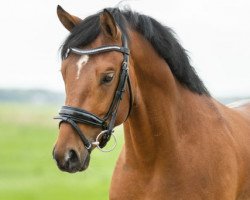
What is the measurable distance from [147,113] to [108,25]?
3.17 feet

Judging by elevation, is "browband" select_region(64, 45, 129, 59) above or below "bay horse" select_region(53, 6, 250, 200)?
above

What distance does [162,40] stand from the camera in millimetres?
6414

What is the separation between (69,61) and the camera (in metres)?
5.62

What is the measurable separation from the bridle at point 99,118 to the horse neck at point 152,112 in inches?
11.8

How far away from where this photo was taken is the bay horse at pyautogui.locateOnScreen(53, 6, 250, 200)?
18.1 feet

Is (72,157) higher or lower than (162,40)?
lower

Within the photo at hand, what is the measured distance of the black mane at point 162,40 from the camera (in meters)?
6.12

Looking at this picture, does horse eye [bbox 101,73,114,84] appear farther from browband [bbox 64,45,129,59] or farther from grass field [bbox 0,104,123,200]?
grass field [bbox 0,104,123,200]

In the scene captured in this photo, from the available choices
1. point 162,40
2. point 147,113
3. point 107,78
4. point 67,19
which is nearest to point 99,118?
point 107,78

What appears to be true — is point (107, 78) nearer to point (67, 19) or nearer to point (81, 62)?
point (81, 62)

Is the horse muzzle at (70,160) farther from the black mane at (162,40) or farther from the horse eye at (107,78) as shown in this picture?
the black mane at (162,40)

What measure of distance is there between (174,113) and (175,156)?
0.43 meters

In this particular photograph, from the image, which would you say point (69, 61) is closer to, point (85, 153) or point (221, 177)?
point (85, 153)

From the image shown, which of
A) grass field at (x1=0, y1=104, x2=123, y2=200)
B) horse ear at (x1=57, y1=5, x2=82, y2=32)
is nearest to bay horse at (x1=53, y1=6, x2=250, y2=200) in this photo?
horse ear at (x1=57, y1=5, x2=82, y2=32)
